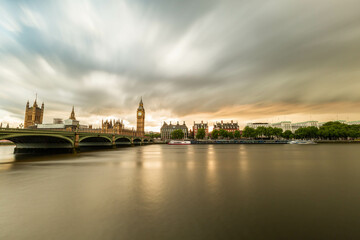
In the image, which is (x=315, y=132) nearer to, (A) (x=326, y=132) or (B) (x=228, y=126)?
(A) (x=326, y=132)

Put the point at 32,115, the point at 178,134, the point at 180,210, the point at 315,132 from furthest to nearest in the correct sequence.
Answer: the point at 178,134 → the point at 315,132 → the point at 32,115 → the point at 180,210

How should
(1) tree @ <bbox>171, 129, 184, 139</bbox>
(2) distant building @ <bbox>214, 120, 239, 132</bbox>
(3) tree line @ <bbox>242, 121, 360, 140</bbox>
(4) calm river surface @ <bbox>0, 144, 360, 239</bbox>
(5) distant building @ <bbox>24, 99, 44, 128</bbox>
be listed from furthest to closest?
(2) distant building @ <bbox>214, 120, 239, 132</bbox>, (1) tree @ <bbox>171, 129, 184, 139</bbox>, (5) distant building @ <bbox>24, 99, 44, 128</bbox>, (3) tree line @ <bbox>242, 121, 360, 140</bbox>, (4) calm river surface @ <bbox>0, 144, 360, 239</bbox>

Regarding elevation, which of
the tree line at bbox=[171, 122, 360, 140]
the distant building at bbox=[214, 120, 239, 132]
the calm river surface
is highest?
the distant building at bbox=[214, 120, 239, 132]

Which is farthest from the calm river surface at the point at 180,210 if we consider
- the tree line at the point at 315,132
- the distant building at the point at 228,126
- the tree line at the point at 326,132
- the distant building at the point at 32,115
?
the distant building at the point at 228,126

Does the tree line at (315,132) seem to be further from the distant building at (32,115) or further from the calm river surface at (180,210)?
the calm river surface at (180,210)

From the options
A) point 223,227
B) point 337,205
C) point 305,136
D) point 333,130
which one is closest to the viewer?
point 223,227

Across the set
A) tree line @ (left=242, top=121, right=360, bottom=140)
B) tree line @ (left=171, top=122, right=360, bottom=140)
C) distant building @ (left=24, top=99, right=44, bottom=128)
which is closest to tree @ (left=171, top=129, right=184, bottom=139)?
tree line @ (left=171, top=122, right=360, bottom=140)

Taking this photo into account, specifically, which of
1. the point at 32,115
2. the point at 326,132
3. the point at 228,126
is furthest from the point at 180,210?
the point at 228,126

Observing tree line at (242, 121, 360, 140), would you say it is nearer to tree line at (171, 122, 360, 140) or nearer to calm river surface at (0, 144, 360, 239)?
tree line at (171, 122, 360, 140)

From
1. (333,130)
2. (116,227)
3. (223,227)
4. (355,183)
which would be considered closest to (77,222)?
(116,227)

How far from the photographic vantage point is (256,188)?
13656mm

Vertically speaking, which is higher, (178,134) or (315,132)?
(178,134)

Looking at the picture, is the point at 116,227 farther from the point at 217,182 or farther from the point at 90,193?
the point at 217,182

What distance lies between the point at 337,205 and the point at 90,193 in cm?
1608
